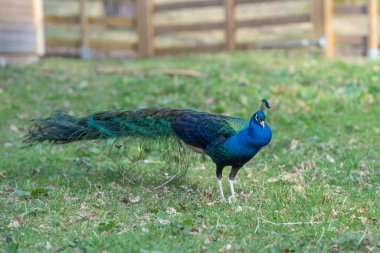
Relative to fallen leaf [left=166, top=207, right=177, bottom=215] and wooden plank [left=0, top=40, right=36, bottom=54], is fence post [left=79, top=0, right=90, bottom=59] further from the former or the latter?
fallen leaf [left=166, top=207, right=177, bottom=215]

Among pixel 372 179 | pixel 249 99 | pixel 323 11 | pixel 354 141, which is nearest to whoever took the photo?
pixel 372 179

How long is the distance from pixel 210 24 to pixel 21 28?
502cm

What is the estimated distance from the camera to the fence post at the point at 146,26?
19766 millimetres

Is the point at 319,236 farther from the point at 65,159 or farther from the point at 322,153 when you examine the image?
the point at 65,159

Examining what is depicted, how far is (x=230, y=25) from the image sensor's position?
1842cm

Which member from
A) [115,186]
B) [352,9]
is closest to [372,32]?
[352,9]

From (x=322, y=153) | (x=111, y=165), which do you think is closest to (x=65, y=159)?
(x=111, y=165)

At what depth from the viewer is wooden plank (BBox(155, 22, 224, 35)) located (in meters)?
18.7

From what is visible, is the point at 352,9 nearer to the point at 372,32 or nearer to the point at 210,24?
Answer: the point at 372,32

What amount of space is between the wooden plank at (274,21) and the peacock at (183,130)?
35.4 feet

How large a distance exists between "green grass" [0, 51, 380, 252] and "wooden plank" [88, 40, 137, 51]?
4.96 metres

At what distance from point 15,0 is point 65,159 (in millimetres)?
9923

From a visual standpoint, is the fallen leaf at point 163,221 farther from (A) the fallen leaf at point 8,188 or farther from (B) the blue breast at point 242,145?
(A) the fallen leaf at point 8,188

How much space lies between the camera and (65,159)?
29.3ft
